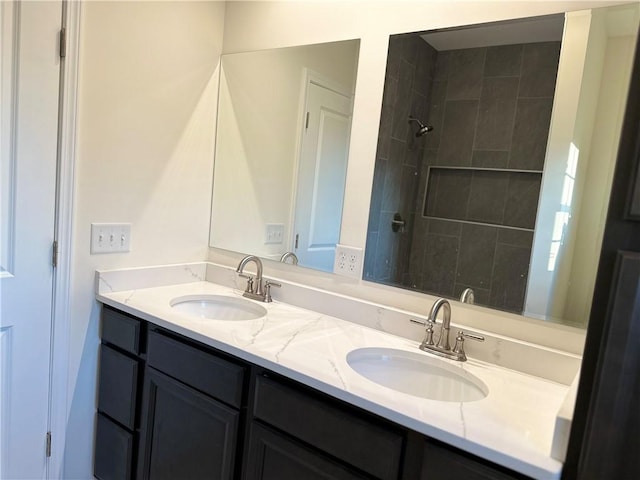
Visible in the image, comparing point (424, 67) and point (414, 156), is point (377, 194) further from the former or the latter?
point (424, 67)

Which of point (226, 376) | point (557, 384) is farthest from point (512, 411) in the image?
point (226, 376)

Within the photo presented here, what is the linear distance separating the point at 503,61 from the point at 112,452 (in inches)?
79.8

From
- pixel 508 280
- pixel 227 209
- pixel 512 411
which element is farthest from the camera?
pixel 227 209

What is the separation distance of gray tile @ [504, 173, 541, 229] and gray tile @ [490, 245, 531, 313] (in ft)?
0.28

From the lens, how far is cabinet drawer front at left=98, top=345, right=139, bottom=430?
169 cm

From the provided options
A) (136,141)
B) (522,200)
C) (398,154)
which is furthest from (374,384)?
(136,141)

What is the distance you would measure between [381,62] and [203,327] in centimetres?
→ 114

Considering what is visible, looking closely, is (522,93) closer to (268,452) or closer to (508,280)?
(508,280)

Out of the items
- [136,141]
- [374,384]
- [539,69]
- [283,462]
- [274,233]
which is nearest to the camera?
[374,384]

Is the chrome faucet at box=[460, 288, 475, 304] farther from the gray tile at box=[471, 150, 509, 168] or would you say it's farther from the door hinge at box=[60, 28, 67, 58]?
the door hinge at box=[60, 28, 67, 58]

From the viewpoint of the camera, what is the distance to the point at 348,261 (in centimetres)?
175

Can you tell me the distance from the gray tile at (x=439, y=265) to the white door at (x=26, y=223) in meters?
1.34

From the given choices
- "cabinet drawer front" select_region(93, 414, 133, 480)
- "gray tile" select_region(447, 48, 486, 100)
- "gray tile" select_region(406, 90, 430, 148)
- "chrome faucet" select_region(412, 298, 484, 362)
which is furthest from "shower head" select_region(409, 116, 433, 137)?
"cabinet drawer front" select_region(93, 414, 133, 480)

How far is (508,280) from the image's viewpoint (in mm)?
1420
